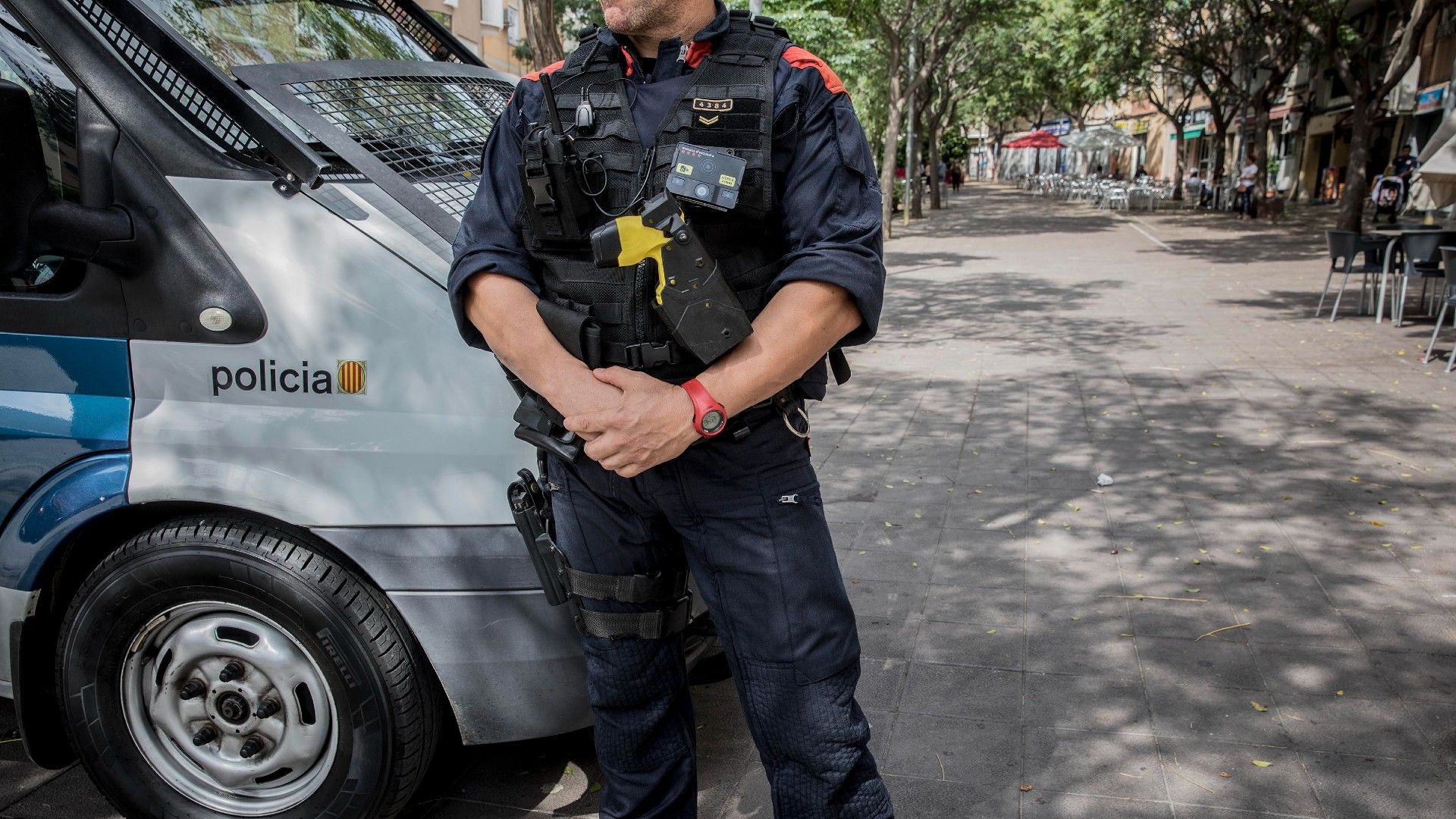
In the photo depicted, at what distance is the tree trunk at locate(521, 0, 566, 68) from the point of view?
862 centimetres

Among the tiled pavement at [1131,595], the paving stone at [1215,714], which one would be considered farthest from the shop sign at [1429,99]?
the paving stone at [1215,714]

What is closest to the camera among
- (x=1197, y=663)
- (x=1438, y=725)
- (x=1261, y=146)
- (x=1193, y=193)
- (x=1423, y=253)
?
(x=1438, y=725)

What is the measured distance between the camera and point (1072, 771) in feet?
10.1

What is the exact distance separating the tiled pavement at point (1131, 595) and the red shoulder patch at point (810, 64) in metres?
1.82

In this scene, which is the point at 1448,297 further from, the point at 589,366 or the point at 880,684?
the point at 589,366

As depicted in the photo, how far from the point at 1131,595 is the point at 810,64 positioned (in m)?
2.92

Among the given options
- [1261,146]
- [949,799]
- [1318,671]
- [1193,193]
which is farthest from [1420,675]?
[1193,193]

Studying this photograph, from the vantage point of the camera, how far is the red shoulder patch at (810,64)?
6.91ft

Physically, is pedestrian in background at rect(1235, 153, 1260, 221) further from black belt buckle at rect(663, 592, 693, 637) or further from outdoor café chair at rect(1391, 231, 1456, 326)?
black belt buckle at rect(663, 592, 693, 637)

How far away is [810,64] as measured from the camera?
2119 mm

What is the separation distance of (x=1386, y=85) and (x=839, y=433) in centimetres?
1754

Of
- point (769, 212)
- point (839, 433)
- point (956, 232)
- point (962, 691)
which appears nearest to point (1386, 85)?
point (956, 232)

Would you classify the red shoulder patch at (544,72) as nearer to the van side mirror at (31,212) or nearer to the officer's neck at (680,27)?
the officer's neck at (680,27)

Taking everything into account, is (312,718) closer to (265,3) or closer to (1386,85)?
(265,3)
